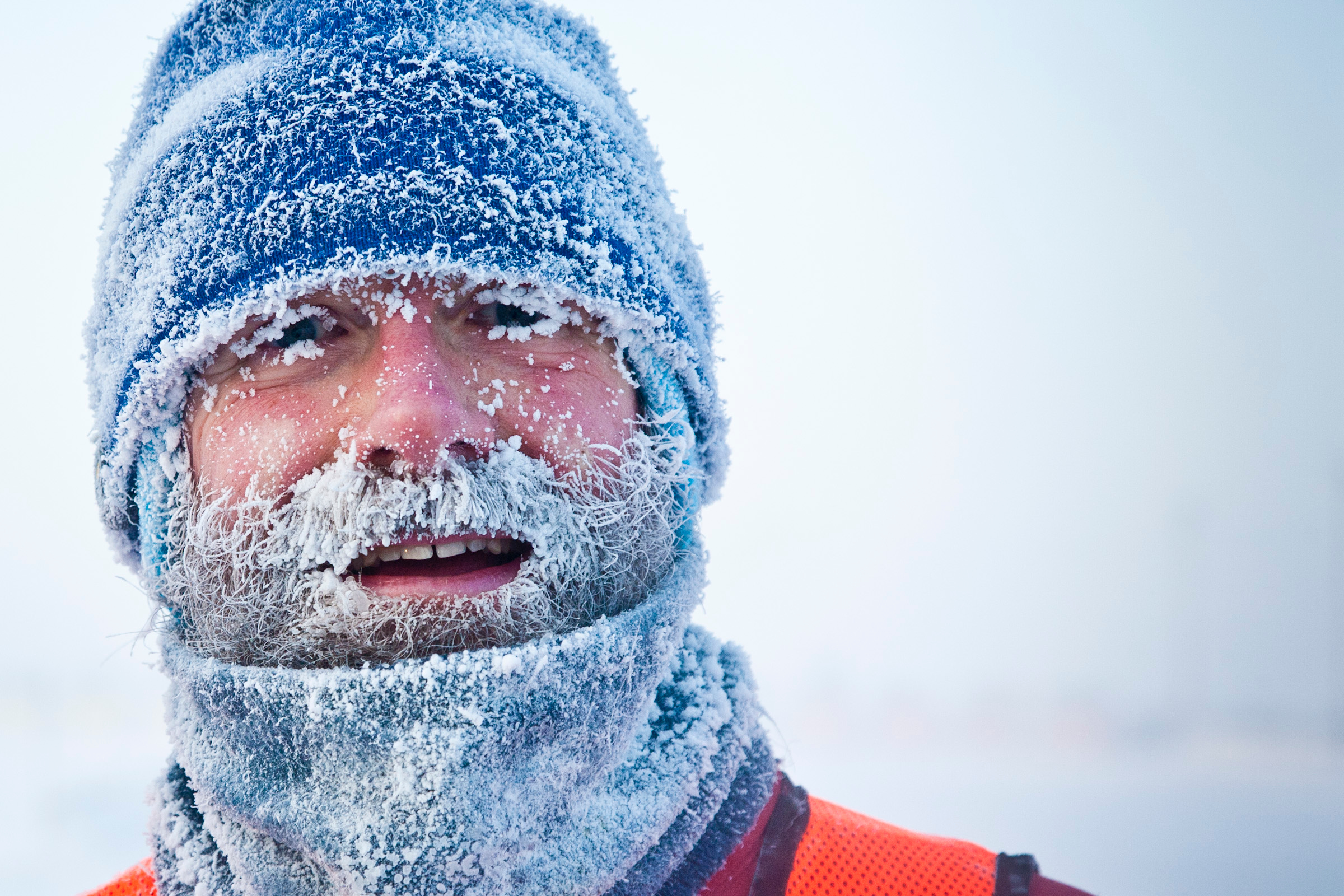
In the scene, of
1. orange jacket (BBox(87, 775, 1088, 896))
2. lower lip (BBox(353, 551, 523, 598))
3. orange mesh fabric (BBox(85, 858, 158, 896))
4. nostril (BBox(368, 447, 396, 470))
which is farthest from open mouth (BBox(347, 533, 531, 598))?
orange mesh fabric (BBox(85, 858, 158, 896))

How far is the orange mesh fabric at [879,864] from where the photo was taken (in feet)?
4.61

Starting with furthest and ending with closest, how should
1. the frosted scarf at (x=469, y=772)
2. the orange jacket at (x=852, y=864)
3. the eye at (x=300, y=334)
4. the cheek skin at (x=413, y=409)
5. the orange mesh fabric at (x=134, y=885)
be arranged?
the orange mesh fabric at (x=134, y=885), the orange jacket at (x=852, y=864), the eye at (x=300, y=334), the cheek skin at (x=413, y=409), the frosted scarf at (x=469, y=772)

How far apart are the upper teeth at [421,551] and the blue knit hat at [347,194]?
0.38 metres

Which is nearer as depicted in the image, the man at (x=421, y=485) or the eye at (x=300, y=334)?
the man at (x=421, y=485)

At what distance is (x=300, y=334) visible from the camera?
50.7 inches

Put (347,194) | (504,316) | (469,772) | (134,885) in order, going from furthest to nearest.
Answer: (134,885), (504,316), (347,194), (469,772)

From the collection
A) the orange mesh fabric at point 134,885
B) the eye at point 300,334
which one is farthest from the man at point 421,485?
the orange mesh fabric at point 134,885

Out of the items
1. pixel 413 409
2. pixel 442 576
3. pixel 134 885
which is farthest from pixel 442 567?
pixel 134 885

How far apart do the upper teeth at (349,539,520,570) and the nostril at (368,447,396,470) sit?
119 millimetres

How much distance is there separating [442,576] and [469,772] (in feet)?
0.93

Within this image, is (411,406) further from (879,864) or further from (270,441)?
(879,864)

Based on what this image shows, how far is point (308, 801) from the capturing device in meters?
1.14

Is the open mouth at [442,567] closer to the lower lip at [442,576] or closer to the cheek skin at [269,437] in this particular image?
the lower lip at [442,576]

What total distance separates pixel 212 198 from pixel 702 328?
814 mm
